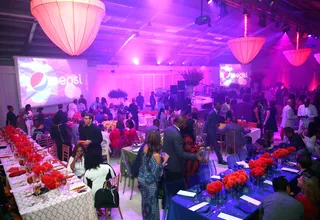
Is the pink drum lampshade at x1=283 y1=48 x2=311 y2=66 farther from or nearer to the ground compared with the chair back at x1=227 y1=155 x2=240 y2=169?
farther from the ground

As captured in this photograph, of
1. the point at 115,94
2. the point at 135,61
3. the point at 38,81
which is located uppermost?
the point at 135,61

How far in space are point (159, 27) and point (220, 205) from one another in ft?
30.3

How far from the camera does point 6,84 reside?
8789 millimetres

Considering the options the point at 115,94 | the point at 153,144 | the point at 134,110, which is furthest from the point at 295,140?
the point at 115,94

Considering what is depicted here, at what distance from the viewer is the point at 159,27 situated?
33.9ft

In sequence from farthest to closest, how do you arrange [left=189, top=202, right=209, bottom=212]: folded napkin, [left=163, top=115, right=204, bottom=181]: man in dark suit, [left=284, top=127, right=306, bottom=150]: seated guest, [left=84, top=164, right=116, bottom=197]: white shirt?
[left=284, top=127, right=306, bottom=150]: seated guest < [left=163, top=115, right=204, bottom=181]: man in dark suit < [left=84, top=164, right=116, bottom=197]: white shirt < [left=189, top=202, right=209, bottom=212]: folded napkin

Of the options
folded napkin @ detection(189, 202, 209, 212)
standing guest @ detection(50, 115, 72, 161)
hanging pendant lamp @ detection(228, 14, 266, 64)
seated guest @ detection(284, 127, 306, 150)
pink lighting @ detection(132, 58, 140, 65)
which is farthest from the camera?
pink lighting @ detection(132, 58, 140, 65)

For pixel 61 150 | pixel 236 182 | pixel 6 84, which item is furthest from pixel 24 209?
pixel 6 84

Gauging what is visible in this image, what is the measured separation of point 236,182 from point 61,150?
421 cm

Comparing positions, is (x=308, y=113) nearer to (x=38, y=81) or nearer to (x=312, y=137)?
(x=312, y=137)

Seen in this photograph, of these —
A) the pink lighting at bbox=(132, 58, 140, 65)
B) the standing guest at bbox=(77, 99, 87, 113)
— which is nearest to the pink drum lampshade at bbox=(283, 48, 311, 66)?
the standing guest at bbox=(77, 99, 87, 113)

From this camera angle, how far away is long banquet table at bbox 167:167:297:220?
2.38 metres

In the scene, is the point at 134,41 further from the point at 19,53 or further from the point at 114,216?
the point at 114,216

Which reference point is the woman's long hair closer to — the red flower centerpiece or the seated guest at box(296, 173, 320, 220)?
the red flower centerpiece
